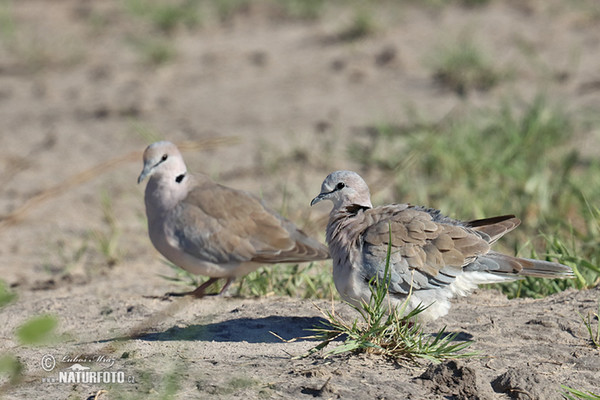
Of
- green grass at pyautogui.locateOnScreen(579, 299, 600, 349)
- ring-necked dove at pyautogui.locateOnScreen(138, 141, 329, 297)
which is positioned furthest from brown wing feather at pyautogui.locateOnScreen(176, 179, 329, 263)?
green grass at pyautogui.locateOnScreen(579, 299, 600, 349)

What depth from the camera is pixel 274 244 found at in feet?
15.4

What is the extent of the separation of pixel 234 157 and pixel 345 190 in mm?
3742

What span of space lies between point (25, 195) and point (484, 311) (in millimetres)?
4356

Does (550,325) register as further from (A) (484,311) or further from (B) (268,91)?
(B) (268,91)

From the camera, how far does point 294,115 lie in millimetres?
8320

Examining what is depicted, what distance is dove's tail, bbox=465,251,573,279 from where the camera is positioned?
12.4 feet

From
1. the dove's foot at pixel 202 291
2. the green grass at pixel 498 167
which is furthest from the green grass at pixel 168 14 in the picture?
the dove's foot at pixel 202 291

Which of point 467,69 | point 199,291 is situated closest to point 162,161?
point 199,291

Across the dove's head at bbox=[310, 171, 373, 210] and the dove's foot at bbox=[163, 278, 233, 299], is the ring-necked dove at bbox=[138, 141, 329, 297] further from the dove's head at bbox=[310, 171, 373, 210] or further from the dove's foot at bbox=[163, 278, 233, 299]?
the dove's head at bbox=[310, 171, 373, 210]

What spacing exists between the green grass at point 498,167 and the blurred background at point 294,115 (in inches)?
0.7

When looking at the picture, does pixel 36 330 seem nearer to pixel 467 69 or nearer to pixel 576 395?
pixel 576 395

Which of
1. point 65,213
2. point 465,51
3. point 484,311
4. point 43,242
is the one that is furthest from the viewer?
point 465,51

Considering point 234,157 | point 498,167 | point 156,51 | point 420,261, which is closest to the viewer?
point 420,261

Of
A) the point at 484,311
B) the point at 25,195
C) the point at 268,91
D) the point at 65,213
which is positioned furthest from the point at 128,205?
the point at 484,311
